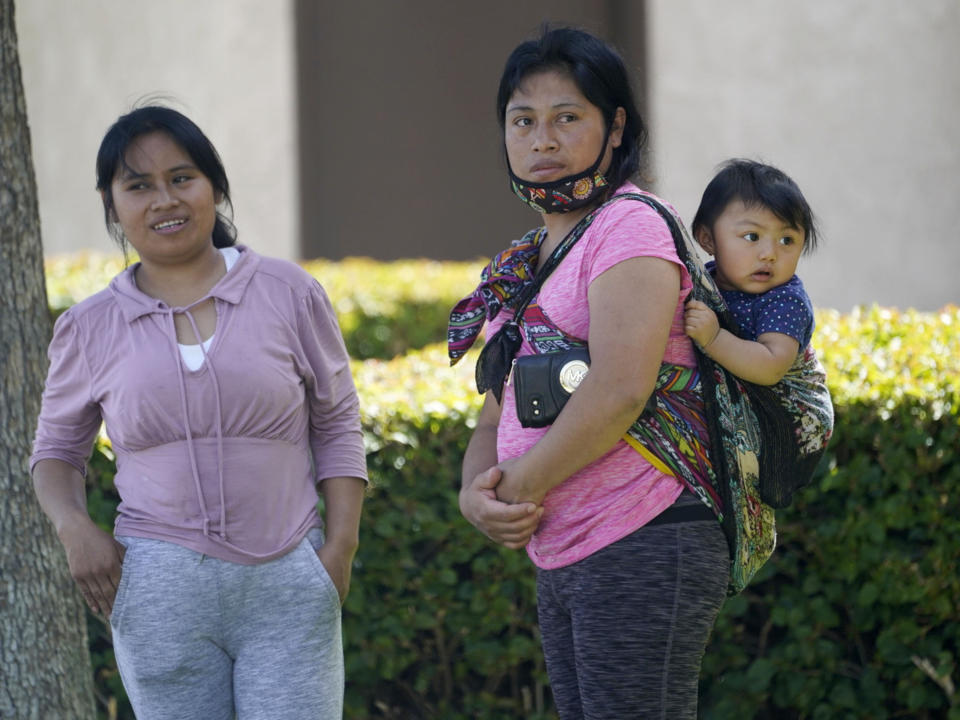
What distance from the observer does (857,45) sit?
9.34 metres

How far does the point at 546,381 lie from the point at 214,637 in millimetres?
867

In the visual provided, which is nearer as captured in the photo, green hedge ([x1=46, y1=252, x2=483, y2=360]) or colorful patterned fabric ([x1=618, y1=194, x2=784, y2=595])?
colorful patterned fabric ([x1=618, y1=194, x2=784, y2=595])

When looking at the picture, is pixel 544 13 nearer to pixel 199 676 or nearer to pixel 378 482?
pixel 378 482

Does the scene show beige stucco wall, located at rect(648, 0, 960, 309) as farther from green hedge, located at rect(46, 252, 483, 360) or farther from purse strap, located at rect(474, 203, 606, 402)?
purse strap, located at rect(474, 203, 606, 402)

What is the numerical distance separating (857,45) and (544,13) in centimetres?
271

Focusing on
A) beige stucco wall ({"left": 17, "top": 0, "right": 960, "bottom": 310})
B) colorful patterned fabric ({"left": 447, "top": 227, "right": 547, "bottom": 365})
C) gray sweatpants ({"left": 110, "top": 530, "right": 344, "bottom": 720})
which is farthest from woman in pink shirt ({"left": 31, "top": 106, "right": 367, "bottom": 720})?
beige stucco wall ({"left": 17, "top": 0, "right": 960, "bottom": 310})

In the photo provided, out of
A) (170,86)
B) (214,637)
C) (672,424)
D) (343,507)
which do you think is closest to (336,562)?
(343,507)

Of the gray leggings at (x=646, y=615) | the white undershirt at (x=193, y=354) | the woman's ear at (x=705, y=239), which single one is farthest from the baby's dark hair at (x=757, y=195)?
the white undershirt at (x=193, y=354)

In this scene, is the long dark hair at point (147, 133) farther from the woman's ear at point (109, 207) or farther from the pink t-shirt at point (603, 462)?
the pink t-shirt at point (603, 462)

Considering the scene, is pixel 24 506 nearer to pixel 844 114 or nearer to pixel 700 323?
pixel 700 323

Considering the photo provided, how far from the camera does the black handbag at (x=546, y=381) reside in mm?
2330

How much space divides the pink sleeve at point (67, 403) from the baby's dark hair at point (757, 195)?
1323 mm

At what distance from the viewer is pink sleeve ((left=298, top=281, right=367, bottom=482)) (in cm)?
275

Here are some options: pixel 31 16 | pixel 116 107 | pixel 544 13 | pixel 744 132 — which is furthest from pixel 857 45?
pixel 31 16
